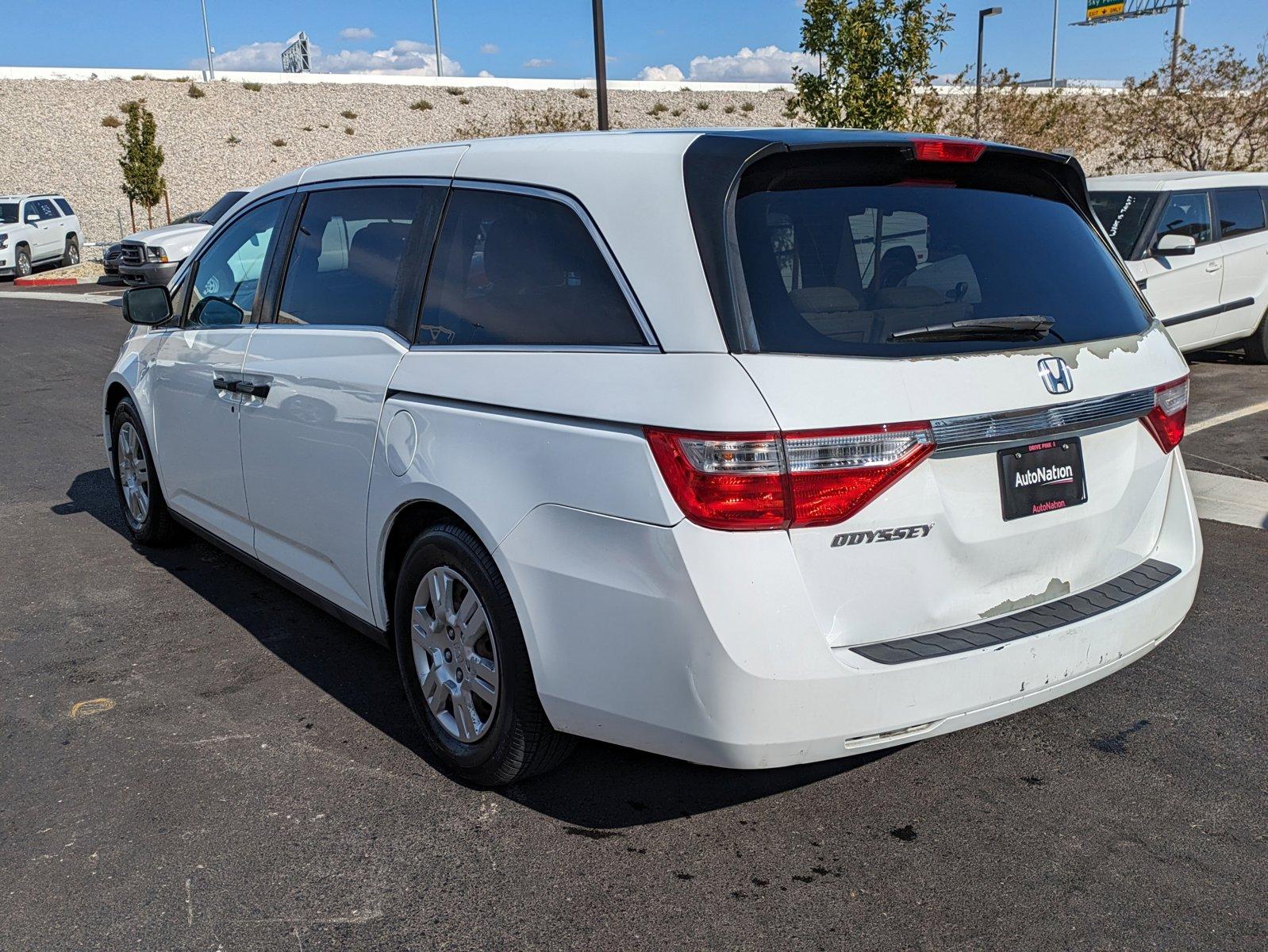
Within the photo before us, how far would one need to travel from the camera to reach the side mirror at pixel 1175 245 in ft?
31.0

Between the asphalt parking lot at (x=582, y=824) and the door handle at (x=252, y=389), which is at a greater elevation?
the door handle at (x=252, y=389)

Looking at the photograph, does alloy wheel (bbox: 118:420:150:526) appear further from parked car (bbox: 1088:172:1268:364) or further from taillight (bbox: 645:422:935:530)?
parked car (bbox: 1088:172:1268:364)

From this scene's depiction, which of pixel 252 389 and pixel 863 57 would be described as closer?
pixel 252 389

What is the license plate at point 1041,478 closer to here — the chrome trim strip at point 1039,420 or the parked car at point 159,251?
the chrome trim strip at point 1039,420

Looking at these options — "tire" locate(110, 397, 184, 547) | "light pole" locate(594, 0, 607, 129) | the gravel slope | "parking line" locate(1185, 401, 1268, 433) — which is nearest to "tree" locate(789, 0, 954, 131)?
"light pole" locate(594, 0, 607, 129)

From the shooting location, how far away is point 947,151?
296 cm

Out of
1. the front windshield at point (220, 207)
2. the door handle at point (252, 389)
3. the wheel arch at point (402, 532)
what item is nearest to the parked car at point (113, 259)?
the front windshield at point (220, 207)

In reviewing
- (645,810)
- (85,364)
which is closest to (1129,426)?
(645,810)

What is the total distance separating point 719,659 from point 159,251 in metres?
19.7

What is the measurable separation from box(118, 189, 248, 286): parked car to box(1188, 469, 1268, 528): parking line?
16380 millimetres

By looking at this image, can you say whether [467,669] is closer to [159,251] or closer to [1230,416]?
[1230,416]

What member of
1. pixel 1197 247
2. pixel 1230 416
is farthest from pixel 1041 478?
pixel 1197 247

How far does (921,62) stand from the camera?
50.5 feet

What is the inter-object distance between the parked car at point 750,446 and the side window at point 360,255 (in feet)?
0.09
